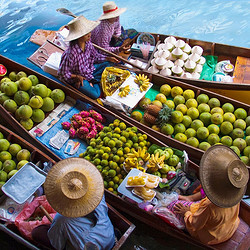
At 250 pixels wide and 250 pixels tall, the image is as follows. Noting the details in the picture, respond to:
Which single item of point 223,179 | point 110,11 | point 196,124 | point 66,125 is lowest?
point 196,124

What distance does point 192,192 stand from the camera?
2.96 m

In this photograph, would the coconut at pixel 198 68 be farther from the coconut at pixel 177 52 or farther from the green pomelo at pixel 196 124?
the green pomelo at pixel 196 124

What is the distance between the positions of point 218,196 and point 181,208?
612 millimetres

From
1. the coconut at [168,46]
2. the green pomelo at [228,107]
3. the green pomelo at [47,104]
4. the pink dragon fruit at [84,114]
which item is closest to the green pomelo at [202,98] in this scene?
the green pomelo at [228,107]

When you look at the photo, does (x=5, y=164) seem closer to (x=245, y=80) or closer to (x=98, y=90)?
(x=98, y=90)

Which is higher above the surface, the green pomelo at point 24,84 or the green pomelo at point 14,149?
the green pomelo at point 24,84

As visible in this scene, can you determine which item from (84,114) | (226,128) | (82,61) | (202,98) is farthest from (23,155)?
(226,128)

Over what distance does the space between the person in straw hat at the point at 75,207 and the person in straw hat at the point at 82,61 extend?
1929 millimetres

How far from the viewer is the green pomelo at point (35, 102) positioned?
11.8 ft

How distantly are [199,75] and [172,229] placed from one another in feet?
8.54

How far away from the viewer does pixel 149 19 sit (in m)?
6.74

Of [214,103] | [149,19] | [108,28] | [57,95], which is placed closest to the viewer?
[214,103]

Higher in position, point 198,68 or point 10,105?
point 10,105

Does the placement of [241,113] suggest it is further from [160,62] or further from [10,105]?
[10,105]
